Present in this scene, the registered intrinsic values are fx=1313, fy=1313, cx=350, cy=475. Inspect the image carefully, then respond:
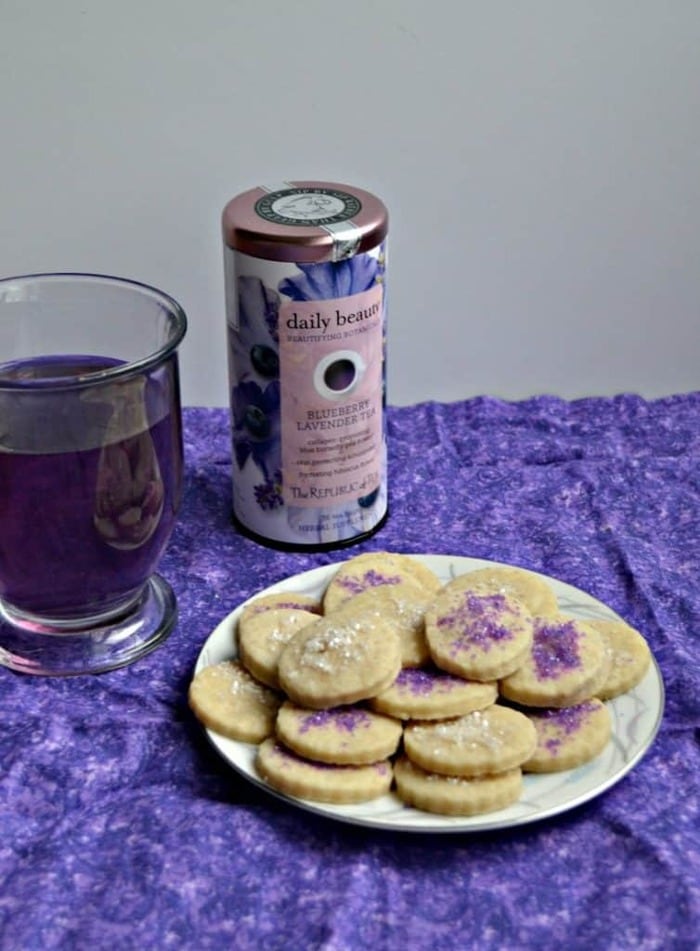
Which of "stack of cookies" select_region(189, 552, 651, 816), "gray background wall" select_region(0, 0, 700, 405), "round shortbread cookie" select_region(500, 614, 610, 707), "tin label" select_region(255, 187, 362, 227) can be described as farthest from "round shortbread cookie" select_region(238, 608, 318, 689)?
"gray background wall" select_region(0, 0, 700, 405)

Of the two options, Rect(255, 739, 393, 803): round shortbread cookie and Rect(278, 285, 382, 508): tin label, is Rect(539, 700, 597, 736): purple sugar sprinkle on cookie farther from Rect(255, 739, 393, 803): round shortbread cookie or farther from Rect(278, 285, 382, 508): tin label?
Rect(278, 285, 382, 508): tin label

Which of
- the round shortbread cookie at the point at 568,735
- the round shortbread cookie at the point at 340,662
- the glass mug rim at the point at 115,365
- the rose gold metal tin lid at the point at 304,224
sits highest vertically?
the rose gold metal tin lid at the point at 304,224

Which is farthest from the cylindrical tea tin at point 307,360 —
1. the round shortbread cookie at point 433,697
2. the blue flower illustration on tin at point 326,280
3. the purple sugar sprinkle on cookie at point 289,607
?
the round shortbread cookie at point 433,697

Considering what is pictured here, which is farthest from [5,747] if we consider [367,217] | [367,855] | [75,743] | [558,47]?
[558,47]

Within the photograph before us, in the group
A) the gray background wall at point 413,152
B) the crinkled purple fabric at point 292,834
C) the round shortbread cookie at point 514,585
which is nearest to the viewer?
the crinkled purple fabric at point 292,834

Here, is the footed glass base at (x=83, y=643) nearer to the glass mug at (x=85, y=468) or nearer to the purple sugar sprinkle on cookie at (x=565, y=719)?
the glass mug at (x=85, y=468)

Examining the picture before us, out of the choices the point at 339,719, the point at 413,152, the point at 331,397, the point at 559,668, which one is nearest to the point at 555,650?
the point at 559,668

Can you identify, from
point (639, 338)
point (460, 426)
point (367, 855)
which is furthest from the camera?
point (639, 338)

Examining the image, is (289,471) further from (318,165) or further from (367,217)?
(318,165)
